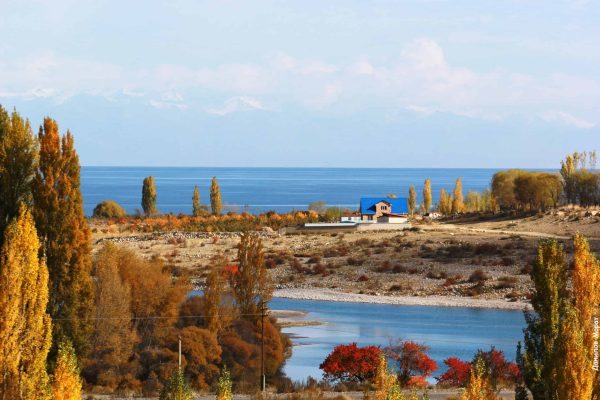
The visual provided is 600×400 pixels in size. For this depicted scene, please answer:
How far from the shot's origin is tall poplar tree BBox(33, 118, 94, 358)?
A: 27.2 metres

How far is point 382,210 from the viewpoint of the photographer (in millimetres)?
82562

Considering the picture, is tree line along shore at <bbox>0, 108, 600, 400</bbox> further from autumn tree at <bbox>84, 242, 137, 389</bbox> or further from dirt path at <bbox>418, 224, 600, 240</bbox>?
dirt path at <bbox>418, 224, 600, 240</bbox>

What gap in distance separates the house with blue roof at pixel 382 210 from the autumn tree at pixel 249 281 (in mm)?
45453

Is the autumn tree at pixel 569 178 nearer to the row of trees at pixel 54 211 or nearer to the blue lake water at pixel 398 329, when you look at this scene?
the blue lake water at pixel 398 329

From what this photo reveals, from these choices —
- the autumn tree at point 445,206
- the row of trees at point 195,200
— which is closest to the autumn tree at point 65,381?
the row of trees at point 195,200

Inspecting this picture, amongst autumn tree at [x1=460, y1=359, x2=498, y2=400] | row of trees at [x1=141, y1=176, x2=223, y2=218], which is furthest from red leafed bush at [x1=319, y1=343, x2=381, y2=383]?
row of trees at [x1=141, y1=176, x2=223, y2=218]

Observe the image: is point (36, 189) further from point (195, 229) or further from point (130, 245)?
point (195, 229)

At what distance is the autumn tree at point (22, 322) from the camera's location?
20641mm

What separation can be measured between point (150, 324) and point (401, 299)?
2501 cm

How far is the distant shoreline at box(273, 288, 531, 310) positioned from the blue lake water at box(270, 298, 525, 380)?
100 cm

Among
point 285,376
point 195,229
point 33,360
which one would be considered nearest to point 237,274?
point 285,376

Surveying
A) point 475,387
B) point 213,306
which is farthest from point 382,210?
point 475,387

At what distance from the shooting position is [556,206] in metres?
83.0

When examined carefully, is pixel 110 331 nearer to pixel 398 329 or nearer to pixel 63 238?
pixel 63 238
